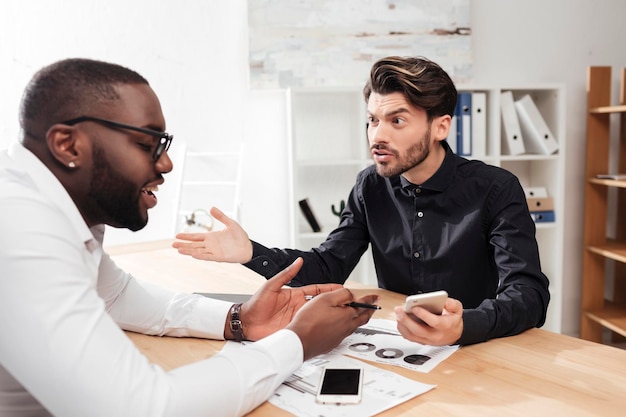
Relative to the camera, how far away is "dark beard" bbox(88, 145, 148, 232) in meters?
0.92

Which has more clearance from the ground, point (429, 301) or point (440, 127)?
point (440, 127)

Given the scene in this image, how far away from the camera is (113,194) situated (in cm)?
96

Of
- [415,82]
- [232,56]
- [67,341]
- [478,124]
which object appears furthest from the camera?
[232,56]

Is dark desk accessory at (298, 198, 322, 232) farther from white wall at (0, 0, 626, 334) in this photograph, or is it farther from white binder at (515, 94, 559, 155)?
white binder at (515, 94, 559, 155)

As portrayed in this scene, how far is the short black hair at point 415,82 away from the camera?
1.66 metres

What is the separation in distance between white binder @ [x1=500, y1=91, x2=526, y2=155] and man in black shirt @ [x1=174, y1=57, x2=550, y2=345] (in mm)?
1596

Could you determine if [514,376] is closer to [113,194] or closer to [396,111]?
[113,194]

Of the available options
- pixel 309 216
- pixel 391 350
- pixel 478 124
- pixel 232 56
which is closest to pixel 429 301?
pixel 391 350

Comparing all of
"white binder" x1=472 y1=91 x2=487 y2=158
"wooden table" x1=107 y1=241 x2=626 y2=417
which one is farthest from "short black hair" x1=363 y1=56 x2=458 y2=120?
"white binder" x1=472 y1=91 x2=487 y2=158

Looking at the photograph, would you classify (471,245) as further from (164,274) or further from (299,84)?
(299,84)

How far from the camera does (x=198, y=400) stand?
0.81 meters

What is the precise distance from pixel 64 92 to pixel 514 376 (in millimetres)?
881

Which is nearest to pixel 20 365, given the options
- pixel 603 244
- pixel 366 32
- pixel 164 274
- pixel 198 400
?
pixel 198 400

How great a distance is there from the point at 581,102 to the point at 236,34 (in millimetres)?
2182
